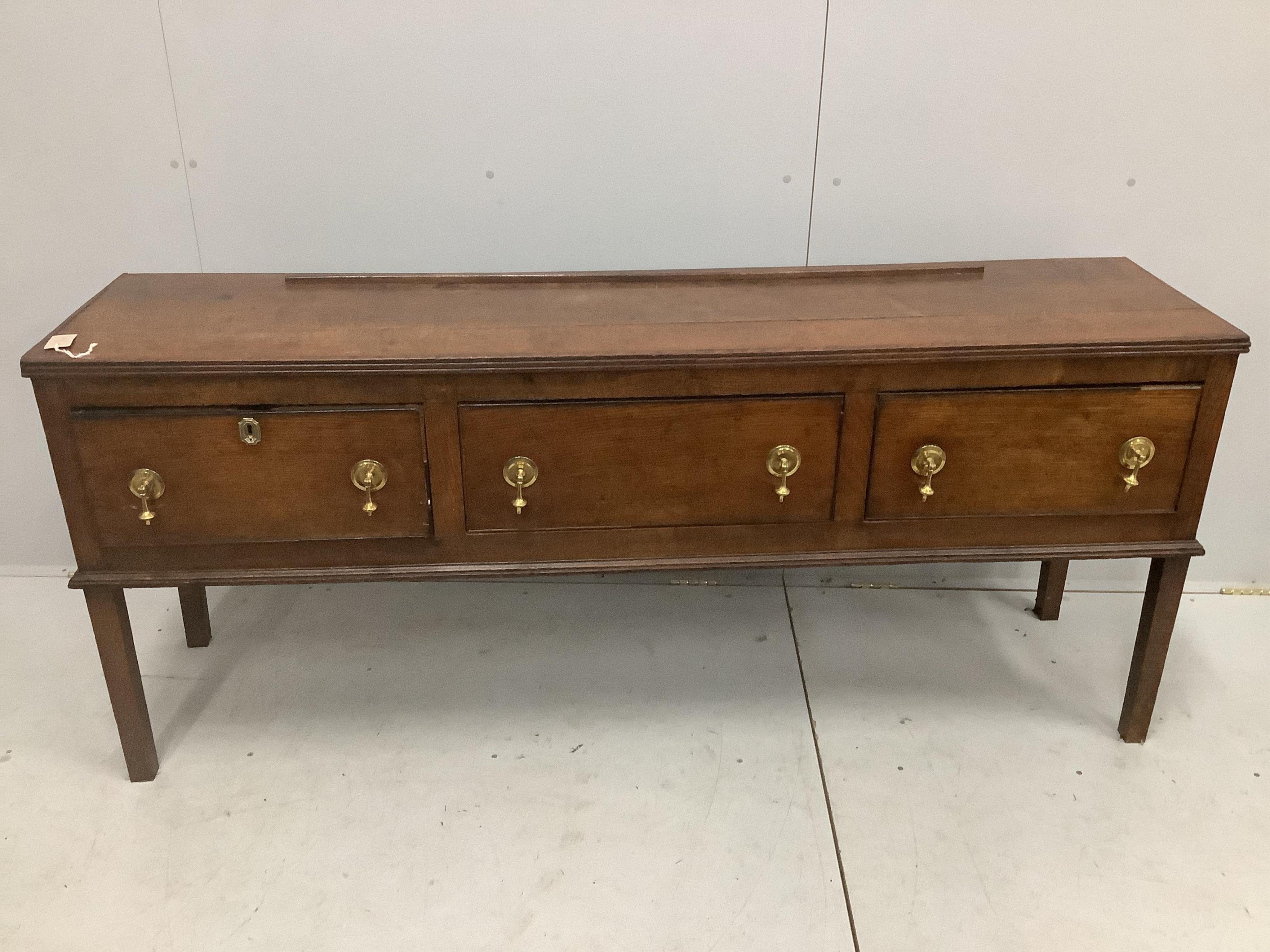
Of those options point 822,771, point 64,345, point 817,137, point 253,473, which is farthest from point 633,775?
point 817,137

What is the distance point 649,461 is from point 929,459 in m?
0.44

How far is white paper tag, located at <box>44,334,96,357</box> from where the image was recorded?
1.55 metres

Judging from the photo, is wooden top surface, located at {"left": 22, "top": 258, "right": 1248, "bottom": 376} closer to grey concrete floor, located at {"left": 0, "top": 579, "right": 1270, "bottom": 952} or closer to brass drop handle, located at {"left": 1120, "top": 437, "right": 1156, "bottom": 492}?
brass drop handle, located at {"left": 1120, "top": 437, "right": 1156, "bottom": 492}

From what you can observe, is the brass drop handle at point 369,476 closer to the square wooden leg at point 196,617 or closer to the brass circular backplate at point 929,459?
the square wooden leg at point 196,617

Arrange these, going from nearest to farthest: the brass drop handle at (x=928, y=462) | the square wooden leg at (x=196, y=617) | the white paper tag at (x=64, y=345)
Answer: the white paper tag at (x=64, y=345)
the brass drop handle at (x=928, y=462)
the square wooden leg at (x=196, y=617)

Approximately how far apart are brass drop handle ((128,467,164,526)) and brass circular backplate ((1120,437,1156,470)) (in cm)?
152

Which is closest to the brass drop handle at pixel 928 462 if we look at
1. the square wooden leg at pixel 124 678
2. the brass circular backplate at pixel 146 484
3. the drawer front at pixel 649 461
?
the drawer front at pixel 649 461

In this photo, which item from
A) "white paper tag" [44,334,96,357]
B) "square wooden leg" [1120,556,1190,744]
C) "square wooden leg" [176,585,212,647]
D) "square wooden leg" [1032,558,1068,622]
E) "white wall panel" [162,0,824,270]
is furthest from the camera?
"square wooden leg" [1032,558,1068,622]

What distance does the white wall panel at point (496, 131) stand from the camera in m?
1.97

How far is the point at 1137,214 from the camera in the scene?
213 centimetres

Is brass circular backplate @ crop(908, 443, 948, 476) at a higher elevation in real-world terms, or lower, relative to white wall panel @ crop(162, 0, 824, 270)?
lower

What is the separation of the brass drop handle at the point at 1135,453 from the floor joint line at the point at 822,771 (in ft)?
2.38

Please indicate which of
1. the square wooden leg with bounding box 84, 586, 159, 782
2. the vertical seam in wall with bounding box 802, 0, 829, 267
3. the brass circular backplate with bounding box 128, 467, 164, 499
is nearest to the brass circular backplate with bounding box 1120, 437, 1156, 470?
the vertical seam in wall with bounding box 802, 0, 829, 267

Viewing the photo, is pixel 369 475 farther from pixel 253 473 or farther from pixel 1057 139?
pixel 1057 139
